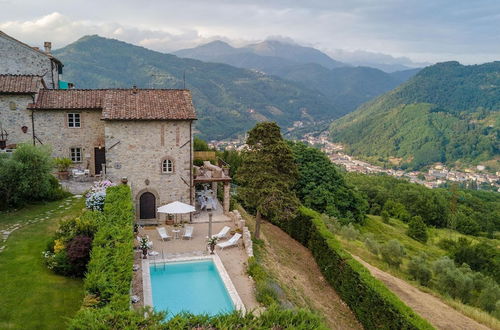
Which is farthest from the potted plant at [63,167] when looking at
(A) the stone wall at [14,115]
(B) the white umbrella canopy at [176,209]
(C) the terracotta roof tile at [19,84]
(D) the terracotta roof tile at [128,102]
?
(B) the white umbrella canopy at [176,209]

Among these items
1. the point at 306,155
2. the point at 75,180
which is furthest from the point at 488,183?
the point at 75,180

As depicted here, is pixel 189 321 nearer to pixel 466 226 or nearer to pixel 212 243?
pixel 212 243

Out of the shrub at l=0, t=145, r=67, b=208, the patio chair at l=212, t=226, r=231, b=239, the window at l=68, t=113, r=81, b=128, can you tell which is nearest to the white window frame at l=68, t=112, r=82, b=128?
the window at l=68, t=113, r=81, b=128

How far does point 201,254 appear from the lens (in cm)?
2002

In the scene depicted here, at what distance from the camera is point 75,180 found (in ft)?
88.3

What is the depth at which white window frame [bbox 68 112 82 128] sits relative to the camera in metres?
26.8

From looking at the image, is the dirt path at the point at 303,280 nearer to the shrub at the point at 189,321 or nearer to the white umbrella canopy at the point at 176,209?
the white umbrella canopy at the point at 176,209

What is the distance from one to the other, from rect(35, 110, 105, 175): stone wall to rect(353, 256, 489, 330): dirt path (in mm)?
22223

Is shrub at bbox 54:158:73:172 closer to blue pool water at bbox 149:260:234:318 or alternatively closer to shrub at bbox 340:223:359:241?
blue pool water at bbox 149:260:234:318

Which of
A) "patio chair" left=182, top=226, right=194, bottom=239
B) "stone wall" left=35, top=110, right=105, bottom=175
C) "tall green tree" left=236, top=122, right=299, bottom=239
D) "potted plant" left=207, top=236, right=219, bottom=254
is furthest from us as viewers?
"stone wall" left=35, top=110, right=105, bottom=175

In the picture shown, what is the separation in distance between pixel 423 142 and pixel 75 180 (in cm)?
19260

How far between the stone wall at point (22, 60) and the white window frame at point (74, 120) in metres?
7.82

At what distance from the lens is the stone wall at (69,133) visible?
2641 centimetres

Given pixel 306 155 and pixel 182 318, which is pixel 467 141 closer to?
pixel 306 155
